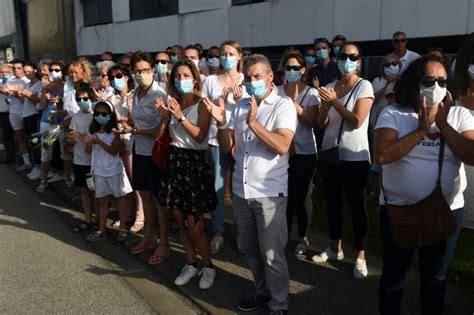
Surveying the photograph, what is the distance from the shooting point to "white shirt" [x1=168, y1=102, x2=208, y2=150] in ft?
12.0

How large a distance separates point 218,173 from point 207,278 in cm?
115

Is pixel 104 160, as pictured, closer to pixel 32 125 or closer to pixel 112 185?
pixel 112 185

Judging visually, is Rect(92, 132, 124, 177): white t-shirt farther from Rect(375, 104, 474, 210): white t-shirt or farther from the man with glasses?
Rect(375, 104, 474, 210): white t-shirt

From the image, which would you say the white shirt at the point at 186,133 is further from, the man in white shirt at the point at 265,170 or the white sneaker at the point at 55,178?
the white sneaker at the point at 55,178

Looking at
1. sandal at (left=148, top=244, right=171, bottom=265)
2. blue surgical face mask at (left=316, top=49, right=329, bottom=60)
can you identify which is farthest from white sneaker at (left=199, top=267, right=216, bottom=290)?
blue surgical face mask at (left=316, top=49, right=329, bottom=60)

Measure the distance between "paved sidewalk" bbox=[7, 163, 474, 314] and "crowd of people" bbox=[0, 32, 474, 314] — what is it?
10 centimetres

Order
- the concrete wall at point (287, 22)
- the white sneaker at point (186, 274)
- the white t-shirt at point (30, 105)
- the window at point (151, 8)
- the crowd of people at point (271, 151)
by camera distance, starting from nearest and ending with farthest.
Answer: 1. the crowd of people at point (271, 151)
2. the white sneaker at point (186, 274)
3. the concrete wall at point (287, 22)
4. the white t-shirt at point (30, 105)
5. the window at point (151, 8)

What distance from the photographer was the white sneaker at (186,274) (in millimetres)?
3882

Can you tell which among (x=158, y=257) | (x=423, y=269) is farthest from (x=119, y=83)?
(x=423, y=269)

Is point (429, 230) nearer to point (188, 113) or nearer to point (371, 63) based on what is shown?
point (188, 113)

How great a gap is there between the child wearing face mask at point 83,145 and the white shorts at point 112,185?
388 millimetres

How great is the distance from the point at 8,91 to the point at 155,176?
5.25 m

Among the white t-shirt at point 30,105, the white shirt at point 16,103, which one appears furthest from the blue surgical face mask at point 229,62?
the white shirt at point 16,103

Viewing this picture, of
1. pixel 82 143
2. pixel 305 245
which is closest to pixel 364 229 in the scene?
pixel 305 245
